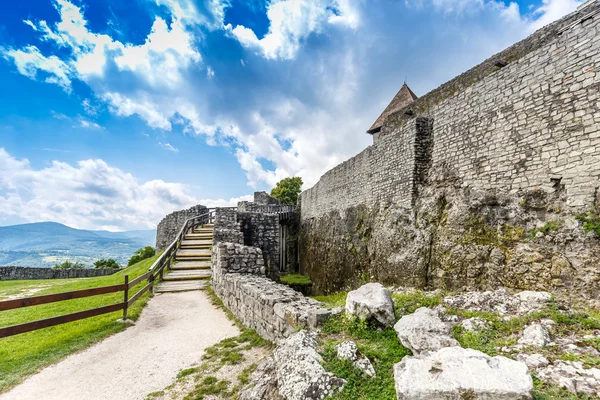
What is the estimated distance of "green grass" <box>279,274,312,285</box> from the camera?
17984 millimetres

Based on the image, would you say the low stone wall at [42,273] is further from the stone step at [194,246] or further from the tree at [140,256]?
the stone step at [194,246]

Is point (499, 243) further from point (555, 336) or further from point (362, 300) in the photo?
point (362, 300)

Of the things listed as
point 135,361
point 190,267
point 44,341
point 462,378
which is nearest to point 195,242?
point 190,267

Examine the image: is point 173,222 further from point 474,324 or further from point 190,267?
point 474,324

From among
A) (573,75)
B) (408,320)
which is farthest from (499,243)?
(408,320)

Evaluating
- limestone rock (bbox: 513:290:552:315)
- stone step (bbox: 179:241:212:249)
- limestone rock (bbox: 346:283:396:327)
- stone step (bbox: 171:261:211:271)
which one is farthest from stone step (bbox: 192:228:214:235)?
limestone rock (bbox: 513:290:552:315)

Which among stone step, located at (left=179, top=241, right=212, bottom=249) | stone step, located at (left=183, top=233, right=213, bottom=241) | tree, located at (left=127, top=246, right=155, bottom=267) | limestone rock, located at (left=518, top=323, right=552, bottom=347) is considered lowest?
tree, located at (left=127, top=246, right=155, bottom=267)

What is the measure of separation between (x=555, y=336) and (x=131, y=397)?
214 inches

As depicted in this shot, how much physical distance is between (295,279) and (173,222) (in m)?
12.4

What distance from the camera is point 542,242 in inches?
229

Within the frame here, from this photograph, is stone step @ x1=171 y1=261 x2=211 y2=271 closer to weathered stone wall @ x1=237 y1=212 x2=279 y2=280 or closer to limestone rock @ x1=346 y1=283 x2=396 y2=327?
weathered stone wall @ x1=237 y1=212 x2=279 y2=280

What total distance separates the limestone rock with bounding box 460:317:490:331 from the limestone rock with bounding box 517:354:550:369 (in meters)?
0.73

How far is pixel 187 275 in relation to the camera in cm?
1163

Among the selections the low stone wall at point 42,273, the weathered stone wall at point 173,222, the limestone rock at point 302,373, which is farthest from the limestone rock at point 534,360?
the low stone wall at point 42,273
